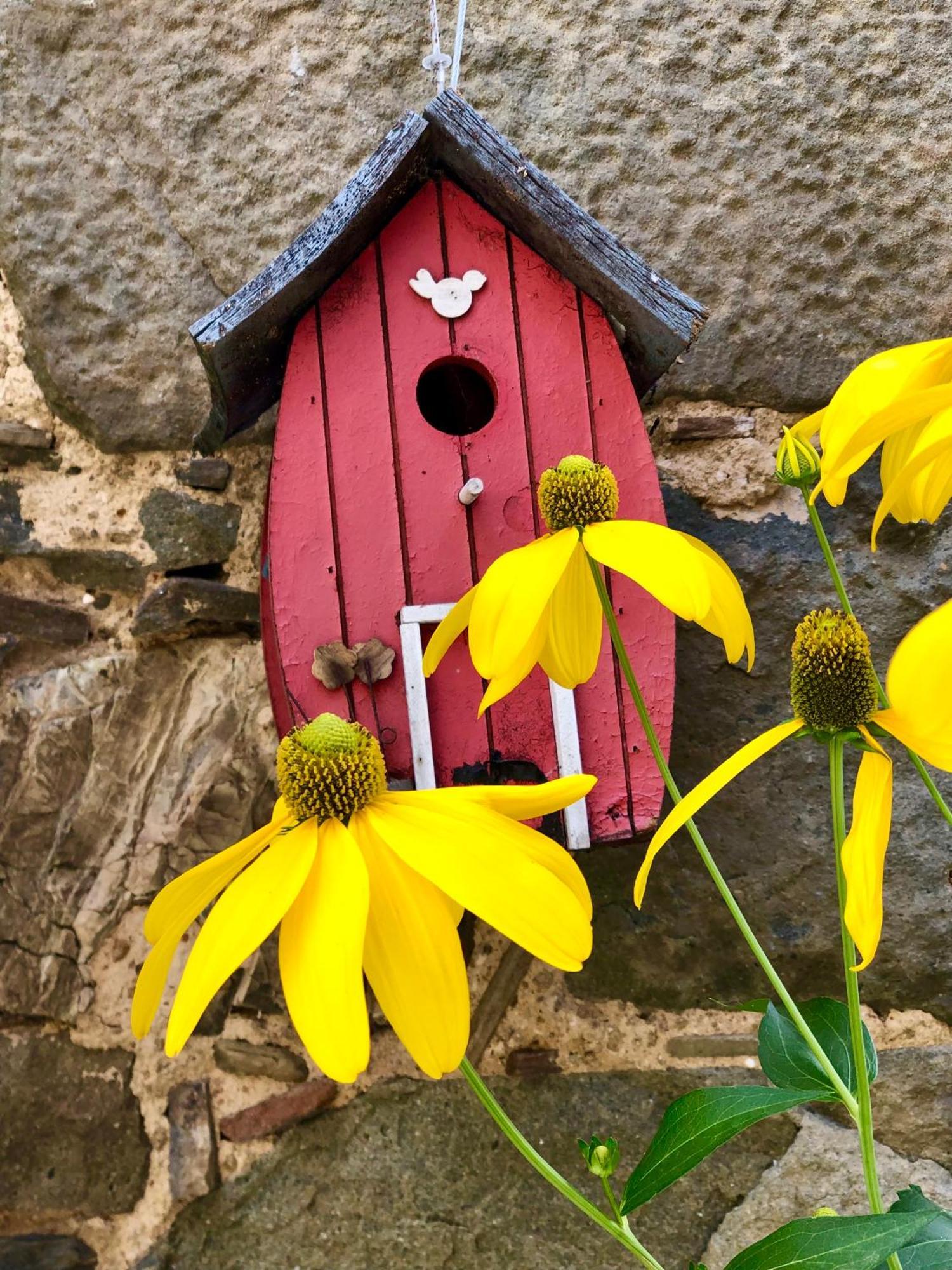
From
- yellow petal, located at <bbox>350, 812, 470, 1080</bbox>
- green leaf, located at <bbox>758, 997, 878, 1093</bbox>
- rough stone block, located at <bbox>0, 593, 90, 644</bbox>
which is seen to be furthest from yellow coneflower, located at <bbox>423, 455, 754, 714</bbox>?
rough stone block, located at <bbox>0, 593, 90, 644</bbox>

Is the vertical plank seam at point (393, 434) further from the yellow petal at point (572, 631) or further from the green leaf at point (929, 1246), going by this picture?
the green leaf at point (929, 1246)

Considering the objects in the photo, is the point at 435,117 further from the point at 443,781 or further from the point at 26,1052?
the point at 26,1052

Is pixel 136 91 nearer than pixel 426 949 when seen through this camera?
No

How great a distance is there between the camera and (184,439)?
94 cm

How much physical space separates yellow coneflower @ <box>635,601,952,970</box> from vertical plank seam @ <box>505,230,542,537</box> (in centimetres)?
28

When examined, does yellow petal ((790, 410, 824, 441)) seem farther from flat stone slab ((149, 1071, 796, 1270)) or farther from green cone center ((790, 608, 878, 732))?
flat stone slab ((149, 1071, 796, 1270))

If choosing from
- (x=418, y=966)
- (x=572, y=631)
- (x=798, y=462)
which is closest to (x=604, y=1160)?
(x=418, y=966)

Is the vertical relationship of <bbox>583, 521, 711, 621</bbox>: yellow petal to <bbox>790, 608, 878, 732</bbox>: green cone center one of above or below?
above

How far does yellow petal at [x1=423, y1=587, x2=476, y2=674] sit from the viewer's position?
0.61 metres

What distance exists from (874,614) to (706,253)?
377 millimetres

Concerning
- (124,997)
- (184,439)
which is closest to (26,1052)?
(124,997)

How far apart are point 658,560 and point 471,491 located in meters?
0.24

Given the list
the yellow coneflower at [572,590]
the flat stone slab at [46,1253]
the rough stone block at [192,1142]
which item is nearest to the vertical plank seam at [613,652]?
the yellow coneflower at [572,590]

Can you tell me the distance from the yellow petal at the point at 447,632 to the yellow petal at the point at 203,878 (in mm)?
139
